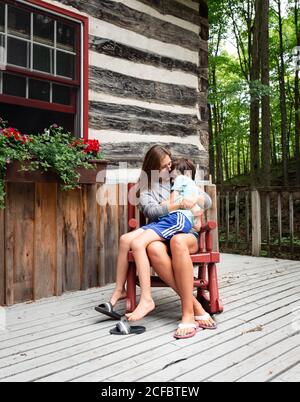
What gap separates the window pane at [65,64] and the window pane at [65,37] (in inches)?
3.1

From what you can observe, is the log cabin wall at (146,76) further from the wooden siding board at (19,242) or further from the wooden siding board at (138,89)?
the wooden siding board at (19,242)

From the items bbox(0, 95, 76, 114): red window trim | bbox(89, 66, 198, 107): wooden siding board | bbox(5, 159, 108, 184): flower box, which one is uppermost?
bbox(89, 66, 198, 107): wooden siding board

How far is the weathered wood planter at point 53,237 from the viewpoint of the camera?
10.00 feet

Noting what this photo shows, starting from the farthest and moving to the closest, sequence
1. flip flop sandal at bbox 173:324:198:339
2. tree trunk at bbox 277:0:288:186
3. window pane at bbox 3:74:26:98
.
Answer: tree trunk at bbox 277:0:288:186 < window pane at bbox 3:74:26:98 < flip flop sandal at bbox 173:324:198:339

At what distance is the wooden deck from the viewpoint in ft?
5.82

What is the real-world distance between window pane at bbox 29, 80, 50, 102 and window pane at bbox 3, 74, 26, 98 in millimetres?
72

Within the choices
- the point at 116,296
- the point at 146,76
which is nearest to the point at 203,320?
the point at 116,296

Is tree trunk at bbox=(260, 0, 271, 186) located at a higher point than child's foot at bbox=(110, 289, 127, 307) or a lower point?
higher

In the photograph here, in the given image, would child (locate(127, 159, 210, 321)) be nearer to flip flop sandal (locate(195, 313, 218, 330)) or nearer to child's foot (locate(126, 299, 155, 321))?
child's foot (locate(126, 299, 155, 321))

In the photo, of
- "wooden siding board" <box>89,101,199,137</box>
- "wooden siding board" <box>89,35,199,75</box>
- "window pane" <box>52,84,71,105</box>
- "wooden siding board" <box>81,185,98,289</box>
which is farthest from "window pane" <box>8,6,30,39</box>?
"wooden siding board" <box>81,185,98,289</box>

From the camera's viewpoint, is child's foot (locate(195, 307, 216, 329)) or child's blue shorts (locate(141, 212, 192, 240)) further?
child's blue shorts (locate(141, 212, 192, 240))

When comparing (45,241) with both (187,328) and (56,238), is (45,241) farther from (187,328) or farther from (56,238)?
(187,328)

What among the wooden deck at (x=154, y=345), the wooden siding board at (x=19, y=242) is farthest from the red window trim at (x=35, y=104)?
the wooden deck at (x=154, y=345)

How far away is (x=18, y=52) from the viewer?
357cm
